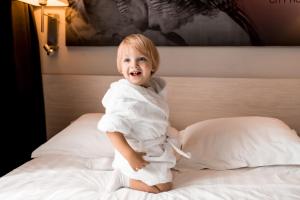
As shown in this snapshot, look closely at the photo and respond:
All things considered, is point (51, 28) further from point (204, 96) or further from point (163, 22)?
point (204, 96)

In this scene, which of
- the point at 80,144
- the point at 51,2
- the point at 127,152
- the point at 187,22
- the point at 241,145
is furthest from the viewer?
the point at 51,2

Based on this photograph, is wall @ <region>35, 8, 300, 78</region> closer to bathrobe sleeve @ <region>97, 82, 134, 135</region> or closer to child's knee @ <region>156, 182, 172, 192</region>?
bathrobe sleeve @ <region>97, 82, 134, 135</region>

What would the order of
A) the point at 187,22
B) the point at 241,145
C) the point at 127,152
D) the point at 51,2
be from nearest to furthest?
1. the point at 127,152
2. the point at 241,145
3. the point at 187,22
4. the point at 51,2

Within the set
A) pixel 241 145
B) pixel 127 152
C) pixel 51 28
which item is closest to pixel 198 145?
pixel 241 145

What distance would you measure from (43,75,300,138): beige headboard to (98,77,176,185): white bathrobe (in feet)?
2.49

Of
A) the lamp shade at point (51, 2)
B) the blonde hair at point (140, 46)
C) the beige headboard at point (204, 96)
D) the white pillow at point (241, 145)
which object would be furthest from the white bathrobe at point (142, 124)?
the lamp shade at point (51, 2)

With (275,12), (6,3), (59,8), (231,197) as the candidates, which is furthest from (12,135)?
(275,12)

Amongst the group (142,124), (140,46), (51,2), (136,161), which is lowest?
(136,161)

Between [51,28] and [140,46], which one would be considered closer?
[140,46]

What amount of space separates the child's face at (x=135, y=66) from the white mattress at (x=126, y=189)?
44 cm

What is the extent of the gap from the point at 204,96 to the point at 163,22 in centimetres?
52

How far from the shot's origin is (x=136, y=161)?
4.40 ft

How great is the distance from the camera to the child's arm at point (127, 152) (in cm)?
134

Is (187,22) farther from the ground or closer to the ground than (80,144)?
farther from the ground
